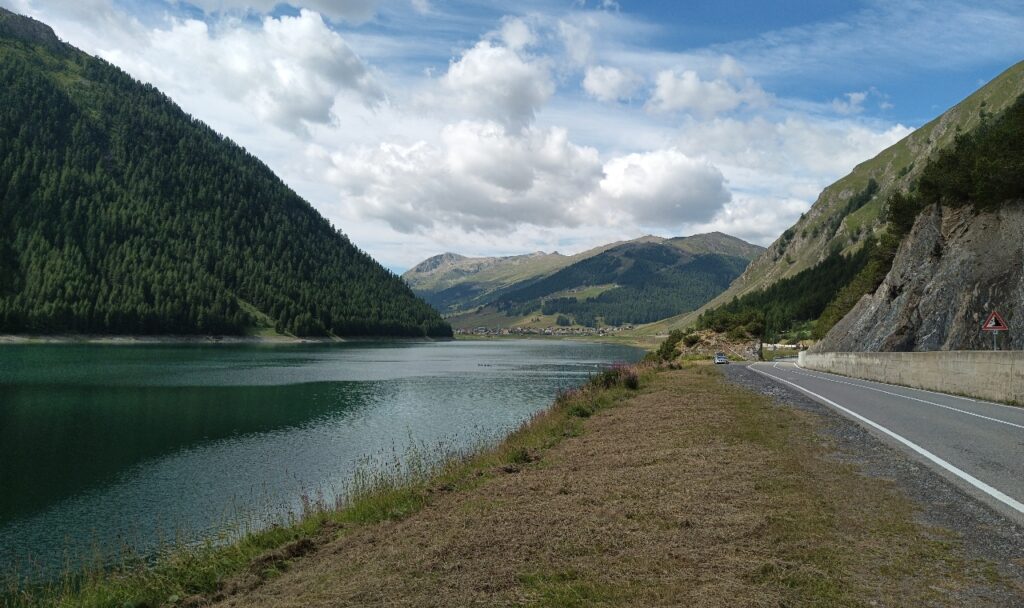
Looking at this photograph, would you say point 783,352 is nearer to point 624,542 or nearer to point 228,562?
point 624,542

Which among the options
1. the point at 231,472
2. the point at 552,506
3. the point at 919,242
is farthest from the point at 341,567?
the point at 919,242

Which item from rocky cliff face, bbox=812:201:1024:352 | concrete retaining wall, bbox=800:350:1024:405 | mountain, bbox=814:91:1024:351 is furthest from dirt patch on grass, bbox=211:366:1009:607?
mountain, bbox=814:91:1024:351

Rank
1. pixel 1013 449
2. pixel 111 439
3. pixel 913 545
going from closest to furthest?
pixel 913 545
pixel 1013 449
pixel 111 439

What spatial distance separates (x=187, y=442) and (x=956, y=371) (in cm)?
3854

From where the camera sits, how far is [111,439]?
3262cm

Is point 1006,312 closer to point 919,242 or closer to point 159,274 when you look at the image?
point 919,242

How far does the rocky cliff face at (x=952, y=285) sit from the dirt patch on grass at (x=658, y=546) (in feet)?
107

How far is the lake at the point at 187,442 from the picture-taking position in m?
18.7

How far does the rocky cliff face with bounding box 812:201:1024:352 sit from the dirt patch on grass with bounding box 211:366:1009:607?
32.7m

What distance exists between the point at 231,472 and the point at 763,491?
22439 millimetres

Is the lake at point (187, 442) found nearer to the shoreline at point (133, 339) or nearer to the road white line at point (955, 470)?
the road white line at point (955, 470)

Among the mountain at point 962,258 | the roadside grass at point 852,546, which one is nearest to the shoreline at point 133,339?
the mountain at point 962,258

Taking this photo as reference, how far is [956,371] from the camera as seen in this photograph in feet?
91.9

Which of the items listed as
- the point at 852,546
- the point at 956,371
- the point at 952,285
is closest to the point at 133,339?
the point at 952,285
